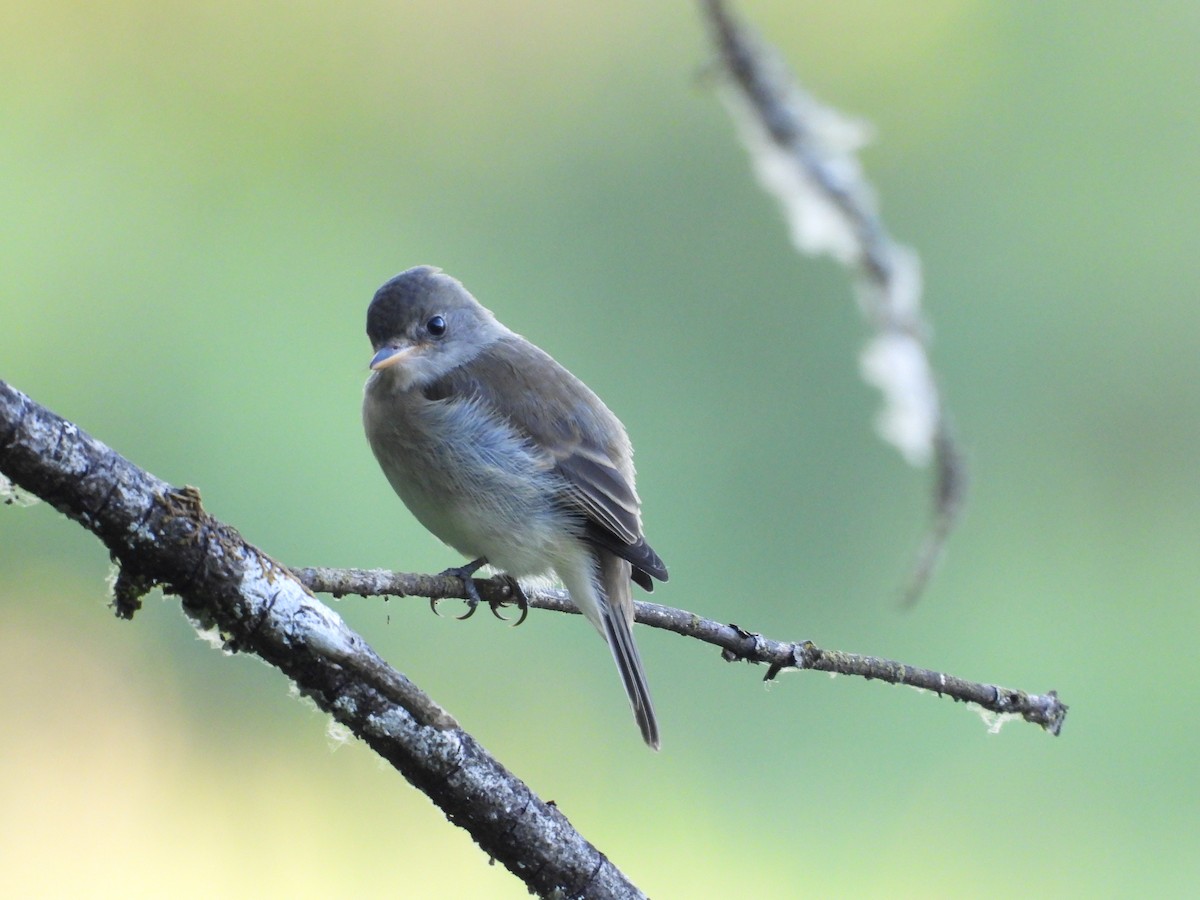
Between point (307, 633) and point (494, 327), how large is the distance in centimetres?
208

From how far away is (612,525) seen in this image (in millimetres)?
2900

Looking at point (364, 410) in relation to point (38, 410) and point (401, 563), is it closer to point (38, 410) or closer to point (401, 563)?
point (401, 563)

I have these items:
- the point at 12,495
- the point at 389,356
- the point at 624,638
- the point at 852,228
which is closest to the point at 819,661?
the point at 624,638

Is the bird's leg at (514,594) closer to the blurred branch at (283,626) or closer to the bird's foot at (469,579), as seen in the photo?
the bird's foot at (469,579)

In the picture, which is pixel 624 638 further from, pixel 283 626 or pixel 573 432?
pixel 283 626

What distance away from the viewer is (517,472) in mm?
2977

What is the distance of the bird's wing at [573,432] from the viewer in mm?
2924

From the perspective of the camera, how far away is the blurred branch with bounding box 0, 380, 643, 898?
4.22 feet

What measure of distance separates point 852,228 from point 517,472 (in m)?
1.66

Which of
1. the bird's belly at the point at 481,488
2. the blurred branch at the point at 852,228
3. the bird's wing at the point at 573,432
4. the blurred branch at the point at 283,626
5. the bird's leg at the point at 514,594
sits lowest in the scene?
the blurred branch at the point at 283,626

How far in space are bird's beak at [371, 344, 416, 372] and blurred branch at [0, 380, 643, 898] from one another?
4.75 ft

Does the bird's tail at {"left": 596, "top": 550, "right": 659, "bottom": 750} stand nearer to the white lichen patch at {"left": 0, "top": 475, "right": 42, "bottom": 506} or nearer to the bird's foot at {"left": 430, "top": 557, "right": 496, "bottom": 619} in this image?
the bird's foot at {"left": 430, "top": 557, "right": 496, "bottom": 619}

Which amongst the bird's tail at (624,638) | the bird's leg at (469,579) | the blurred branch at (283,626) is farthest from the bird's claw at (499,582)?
the blurred branch at (283,626)

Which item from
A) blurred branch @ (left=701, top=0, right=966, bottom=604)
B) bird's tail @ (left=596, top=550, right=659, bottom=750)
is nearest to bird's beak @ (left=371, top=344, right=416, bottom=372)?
bird's tail @ (left=596, top=550, right=659, bottom=750)
